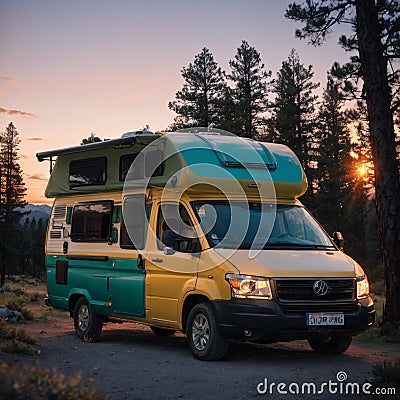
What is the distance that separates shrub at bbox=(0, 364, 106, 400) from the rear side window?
837 centimetres

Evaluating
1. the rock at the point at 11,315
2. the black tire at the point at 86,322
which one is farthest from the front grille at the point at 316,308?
the rock at the point at 11,315

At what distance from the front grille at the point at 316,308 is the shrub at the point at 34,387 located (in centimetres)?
524

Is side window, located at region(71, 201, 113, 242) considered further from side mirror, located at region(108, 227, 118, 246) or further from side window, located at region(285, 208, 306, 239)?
side window, located at region(285, 208, 306, 239)

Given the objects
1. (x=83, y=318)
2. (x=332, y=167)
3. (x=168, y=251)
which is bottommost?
(x=83, y=318)

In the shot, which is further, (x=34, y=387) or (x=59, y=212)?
(x=59, y=212)

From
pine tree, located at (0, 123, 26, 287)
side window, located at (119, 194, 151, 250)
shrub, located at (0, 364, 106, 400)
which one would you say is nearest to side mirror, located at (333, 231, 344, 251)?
side window, located at (119, 194, 151, 250)

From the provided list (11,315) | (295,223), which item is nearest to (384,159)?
(295,223)

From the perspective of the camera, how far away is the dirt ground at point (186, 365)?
7.58 meters

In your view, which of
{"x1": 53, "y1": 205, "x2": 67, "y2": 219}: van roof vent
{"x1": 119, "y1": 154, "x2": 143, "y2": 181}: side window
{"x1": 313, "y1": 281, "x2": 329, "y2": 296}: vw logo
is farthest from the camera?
{"x1": 53, "y1": 205, "x2": 67, "y2": 219}: van roof vent

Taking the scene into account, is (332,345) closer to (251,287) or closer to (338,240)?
(338,240)

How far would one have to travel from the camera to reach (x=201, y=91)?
4250 cm

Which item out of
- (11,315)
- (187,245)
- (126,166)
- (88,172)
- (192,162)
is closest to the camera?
(187,245)

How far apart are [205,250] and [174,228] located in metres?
0.96

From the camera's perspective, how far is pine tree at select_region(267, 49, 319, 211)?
43.6 m
